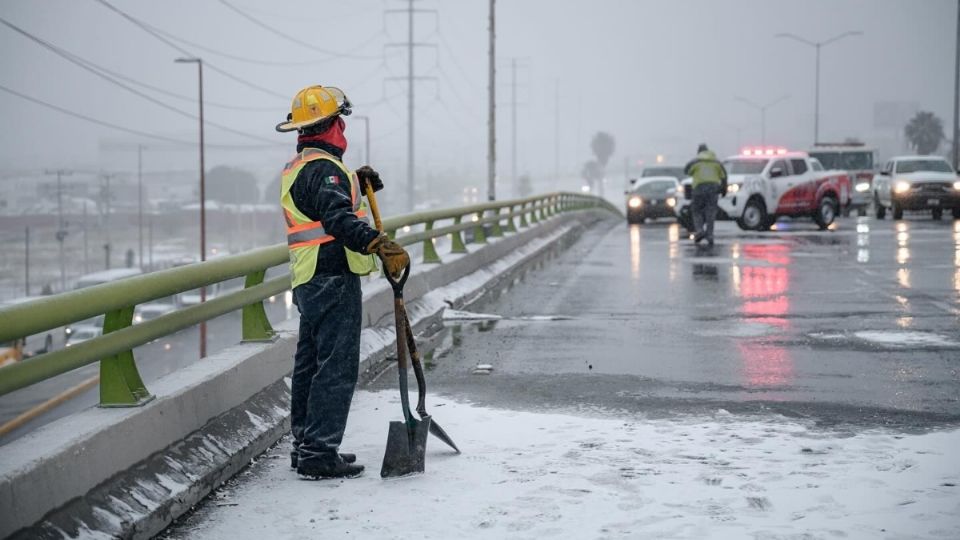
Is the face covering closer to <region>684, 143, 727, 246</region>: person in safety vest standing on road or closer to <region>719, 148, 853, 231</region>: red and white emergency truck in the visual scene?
<region>684, 143, 727, 246</region>: person in safety vest standing on road

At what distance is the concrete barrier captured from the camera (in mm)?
4836

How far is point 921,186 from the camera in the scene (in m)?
38.3

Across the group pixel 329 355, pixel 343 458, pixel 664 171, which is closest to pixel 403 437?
pixel 343 458

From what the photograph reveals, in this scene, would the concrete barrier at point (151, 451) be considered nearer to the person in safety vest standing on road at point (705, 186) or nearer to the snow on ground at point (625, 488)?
the snow on ground at point (625, 488)

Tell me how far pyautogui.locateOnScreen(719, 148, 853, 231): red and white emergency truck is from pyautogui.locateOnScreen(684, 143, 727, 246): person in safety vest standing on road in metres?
6.00

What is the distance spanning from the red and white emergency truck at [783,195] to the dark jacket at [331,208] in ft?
88.4

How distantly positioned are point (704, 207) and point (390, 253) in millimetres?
20667

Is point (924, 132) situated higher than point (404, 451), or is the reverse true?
point (924, 132)

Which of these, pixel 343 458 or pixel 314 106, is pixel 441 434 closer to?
pixel 343 458

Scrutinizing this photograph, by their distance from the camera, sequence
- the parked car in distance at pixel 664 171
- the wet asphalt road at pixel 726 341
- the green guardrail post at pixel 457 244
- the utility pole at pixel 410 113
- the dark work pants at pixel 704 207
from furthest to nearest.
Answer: the utility pole at pixel 410 113 < the parked car in distance at pixel 664 171 < the dark work pants at pixel 704 207 < the green guardrail post at pixel 457 244 < the wet asphalt road at pixel 726 341

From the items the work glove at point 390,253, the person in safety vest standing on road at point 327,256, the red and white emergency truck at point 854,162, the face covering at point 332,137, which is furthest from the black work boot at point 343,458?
the red and white emergency truck at point 854,162

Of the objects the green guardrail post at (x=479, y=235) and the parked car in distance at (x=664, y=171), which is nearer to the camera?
the green guardrail post at (x=479, y=235)

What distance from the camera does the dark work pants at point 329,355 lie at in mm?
6703

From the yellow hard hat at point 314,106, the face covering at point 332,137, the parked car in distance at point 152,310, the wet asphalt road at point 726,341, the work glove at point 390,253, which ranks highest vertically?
the yellow hard hat at point 314,106
